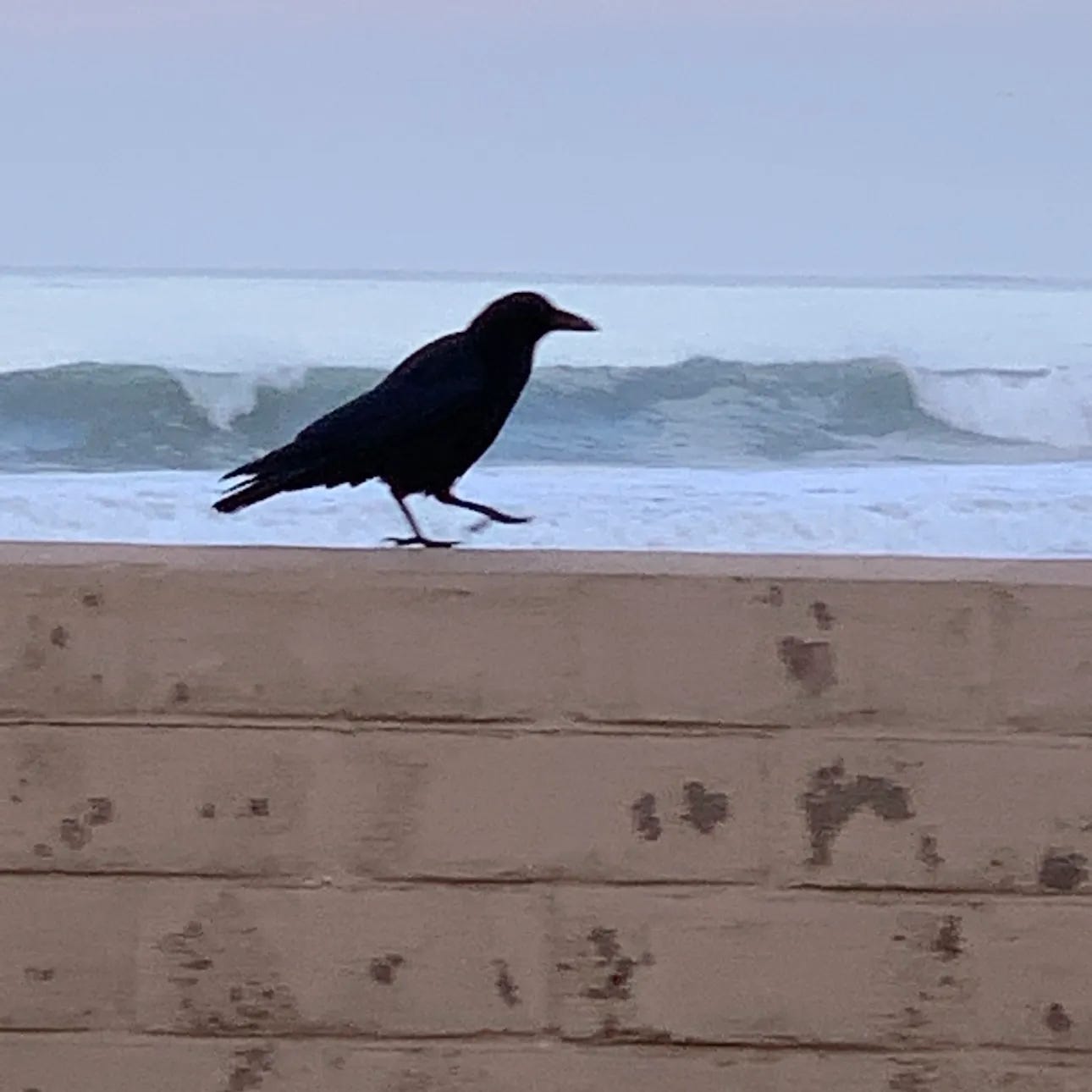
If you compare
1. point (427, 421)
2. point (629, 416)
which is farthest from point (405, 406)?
point (629, 416)

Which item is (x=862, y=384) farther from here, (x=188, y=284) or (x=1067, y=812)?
(x=1067, y=812)

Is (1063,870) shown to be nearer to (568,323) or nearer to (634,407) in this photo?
(568,323)

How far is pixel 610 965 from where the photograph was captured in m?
1.31

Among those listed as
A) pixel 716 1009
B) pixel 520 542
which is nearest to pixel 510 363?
pixel 520 542

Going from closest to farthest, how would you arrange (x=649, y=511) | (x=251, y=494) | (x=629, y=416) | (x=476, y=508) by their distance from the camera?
(x=251, y=494) < (x=476, y=508) < (x=649, y=511) < (x=629, y=416)

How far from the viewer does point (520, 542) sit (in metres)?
1.58

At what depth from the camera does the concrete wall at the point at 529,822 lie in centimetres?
131

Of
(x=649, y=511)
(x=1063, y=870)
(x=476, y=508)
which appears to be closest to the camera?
(x=1063, y=870)

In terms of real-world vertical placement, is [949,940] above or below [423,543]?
below

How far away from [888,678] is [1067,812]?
15 centimetres

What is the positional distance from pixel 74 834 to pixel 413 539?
0.37 m

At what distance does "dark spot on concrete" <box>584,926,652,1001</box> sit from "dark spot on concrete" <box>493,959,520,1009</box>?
51 millimetres

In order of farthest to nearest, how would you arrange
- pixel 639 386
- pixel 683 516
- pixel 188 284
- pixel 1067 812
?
pixel 639 386
pixel 188 284
pixel 683 516
pixel 1067 812

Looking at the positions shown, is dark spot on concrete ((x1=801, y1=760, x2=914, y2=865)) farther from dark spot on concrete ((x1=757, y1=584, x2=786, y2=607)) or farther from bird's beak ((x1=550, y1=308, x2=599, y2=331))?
bird's beak ((x1=550, y1=308, x2=599, y2=331))
